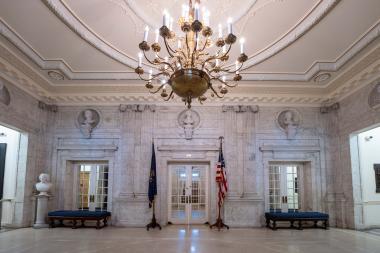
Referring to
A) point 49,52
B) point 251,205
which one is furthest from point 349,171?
point 49,52

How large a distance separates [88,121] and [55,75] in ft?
6.43

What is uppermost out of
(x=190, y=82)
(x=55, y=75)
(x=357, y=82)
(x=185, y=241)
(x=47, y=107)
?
(x=55, y=75)

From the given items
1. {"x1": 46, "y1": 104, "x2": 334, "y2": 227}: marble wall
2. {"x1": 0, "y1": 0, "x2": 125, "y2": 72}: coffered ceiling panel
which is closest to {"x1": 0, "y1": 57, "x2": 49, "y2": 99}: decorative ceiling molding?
{"x1": 0, "y1": 0, "x2": 125, "y2": 72}: coffered ceiling panel

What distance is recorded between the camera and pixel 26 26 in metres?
6.32

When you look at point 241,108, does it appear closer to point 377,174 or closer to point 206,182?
point 206,182

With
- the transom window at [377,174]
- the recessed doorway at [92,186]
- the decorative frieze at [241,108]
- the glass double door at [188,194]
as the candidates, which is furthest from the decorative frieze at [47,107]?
the transom window at [377,174]

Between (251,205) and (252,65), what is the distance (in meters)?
4.28

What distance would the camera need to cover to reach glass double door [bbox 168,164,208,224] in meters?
10.1

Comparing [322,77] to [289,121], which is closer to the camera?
[322,77]

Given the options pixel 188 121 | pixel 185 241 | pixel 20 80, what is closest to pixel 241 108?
pixel 188 121

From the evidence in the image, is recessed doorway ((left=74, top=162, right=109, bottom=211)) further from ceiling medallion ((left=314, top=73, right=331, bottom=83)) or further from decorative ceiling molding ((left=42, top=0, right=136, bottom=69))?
ceiling medallion ((left=314, top=73, right=331, bottom=83))

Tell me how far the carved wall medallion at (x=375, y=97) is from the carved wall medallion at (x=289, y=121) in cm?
243

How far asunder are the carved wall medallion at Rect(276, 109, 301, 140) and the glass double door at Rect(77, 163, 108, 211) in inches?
235

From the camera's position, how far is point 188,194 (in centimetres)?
1013
